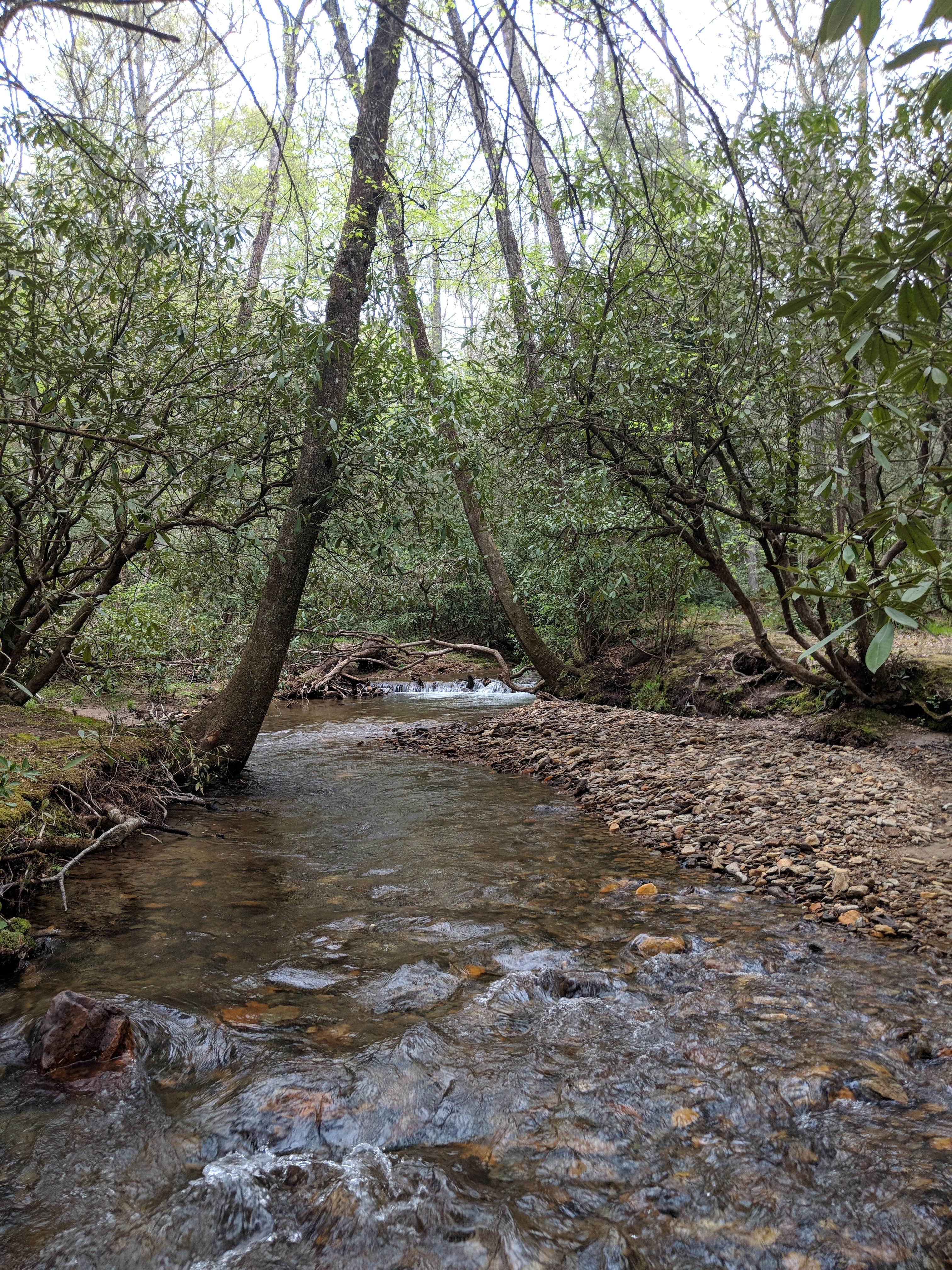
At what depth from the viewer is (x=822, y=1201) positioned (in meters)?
2.03

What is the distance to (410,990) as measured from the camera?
Answer: 3268 millimetres

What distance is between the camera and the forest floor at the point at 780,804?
4.08 meters

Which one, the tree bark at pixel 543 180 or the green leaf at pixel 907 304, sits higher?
the tree bark at pixel 543 180

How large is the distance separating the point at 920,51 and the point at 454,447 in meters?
6.30

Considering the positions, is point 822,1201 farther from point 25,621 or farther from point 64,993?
point 25,621

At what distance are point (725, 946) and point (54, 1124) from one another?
113 inches

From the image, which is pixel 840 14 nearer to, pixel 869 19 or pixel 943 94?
pixel 869 19

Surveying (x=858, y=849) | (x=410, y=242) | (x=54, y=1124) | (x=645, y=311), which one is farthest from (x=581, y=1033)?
(x=645, y=311)

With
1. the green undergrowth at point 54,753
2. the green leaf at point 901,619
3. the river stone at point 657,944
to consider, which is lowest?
the river stone at point 657,944

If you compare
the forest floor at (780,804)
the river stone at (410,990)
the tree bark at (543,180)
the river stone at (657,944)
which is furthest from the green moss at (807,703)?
the river stone at (410,990)

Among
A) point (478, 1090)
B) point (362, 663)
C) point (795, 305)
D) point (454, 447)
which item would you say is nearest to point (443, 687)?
point (362, 663)

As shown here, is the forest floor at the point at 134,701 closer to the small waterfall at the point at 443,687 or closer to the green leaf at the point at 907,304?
the green leaf at the point at 907,304

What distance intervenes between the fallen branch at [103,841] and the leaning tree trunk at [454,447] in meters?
4.04

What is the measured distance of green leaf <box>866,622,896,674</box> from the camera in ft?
3.87
